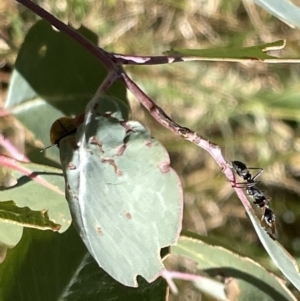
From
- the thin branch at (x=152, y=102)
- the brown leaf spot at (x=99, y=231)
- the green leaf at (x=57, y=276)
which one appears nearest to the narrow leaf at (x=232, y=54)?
the thin branch at (x=152, y=102)

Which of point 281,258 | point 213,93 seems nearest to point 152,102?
point 281,258

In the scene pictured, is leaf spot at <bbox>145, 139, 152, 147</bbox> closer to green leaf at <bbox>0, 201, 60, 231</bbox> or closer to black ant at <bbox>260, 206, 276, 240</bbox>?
green leaf at <bbox>0, 201, 60, 231</bbox>

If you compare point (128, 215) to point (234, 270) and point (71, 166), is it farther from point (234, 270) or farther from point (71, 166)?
point (234, 270)

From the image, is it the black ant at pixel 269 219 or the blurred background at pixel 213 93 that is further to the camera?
the blurred background at pixel 213 93

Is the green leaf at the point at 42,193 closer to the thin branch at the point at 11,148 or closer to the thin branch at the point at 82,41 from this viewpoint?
the thin branch at the point at 11,148

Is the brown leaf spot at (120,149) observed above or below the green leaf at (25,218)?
above

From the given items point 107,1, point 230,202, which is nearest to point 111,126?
point 107,1

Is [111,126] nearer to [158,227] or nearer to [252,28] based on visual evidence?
[158,227]

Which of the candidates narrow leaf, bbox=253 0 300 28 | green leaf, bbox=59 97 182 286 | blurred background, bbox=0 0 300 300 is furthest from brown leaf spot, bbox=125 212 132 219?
blurred background, bbox=0 0 300 300
